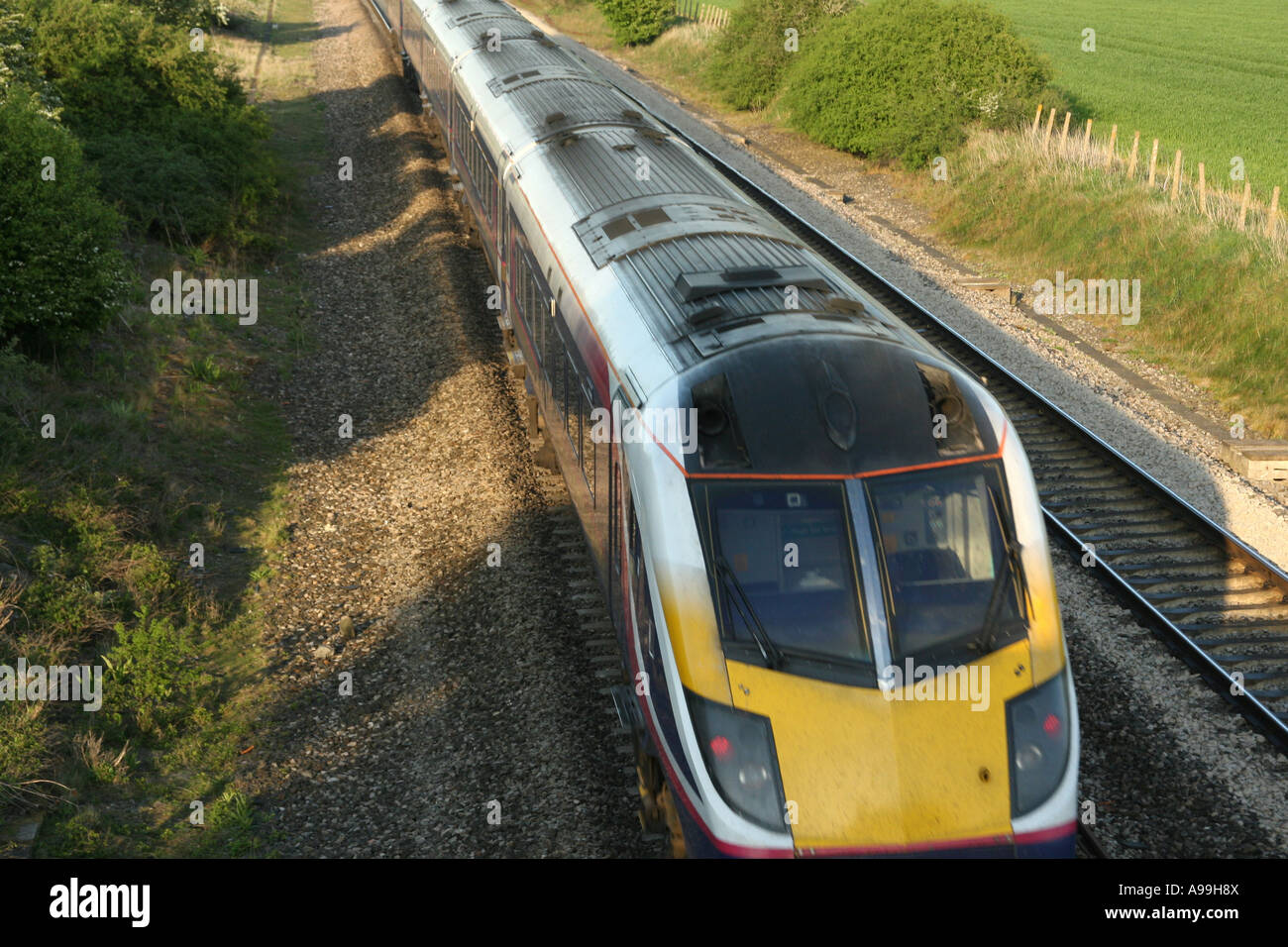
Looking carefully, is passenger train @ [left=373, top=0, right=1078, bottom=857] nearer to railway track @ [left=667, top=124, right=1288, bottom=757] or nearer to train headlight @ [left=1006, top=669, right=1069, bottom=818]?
train headlight @ [left=1006, top=669, right=1069, bottom=818]

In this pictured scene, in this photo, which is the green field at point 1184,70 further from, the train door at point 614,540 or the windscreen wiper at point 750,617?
the windscreen wiper at point 750,617

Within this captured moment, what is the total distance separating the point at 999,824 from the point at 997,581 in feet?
4.90

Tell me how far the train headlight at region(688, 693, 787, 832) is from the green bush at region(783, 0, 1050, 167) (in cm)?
2267

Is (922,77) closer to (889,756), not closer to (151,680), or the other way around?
(151,680)

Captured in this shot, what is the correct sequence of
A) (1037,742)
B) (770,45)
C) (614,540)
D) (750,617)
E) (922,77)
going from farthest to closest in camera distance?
(770,45)
(922,77)
(614,540)
(750,617)
(1037,742)

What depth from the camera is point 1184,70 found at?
42250mm

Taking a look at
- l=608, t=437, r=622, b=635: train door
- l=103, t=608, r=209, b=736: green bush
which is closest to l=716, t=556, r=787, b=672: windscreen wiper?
l=608, t=437, r=622, b=635: train door

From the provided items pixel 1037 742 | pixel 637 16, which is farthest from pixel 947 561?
pixel 637 16

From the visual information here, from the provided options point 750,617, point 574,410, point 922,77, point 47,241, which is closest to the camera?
point 750,617

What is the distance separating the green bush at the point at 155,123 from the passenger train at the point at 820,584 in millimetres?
13797

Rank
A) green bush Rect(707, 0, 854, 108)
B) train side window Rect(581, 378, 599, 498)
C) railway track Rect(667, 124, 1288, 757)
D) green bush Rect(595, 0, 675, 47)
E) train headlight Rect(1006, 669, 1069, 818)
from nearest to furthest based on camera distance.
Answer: train headlight Rect(1006, 669, 1069, 818) → train side window Rect(581, 378, 599, 498) → railway track Rect(667, 124, 1288, 757) → green bush Rect(707, 0, 854, 108) → green bush Rect(595, 0, 675, 47)

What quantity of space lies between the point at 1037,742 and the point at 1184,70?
43.7 m

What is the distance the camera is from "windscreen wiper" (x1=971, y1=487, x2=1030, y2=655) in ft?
22.0

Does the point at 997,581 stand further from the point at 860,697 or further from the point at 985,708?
the point at 860,697
